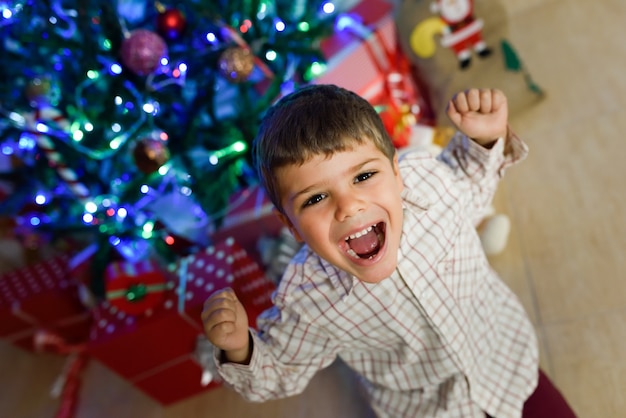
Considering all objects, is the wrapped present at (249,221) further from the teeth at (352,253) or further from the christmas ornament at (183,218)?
the teeth at (352,253)

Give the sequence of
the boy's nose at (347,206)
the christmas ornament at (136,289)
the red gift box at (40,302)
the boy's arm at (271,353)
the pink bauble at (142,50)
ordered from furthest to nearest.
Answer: the red gift box at (40,302), the christmas ornament at (136,289), the pink bauble at (142,50), the boy's arm at (271,353), the boy's nose at (347,206)

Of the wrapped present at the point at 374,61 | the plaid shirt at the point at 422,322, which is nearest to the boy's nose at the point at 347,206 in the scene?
the plaid shirt at the point at 422,322

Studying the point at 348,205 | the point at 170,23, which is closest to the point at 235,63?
the point at 170,23

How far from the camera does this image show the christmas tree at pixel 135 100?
4.02ft

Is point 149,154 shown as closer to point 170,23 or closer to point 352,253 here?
point 170,23

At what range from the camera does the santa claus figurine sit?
1581mm

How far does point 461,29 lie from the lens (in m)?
1.61

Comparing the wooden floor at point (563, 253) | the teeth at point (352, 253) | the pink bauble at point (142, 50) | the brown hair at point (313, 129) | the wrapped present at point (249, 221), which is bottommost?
the wooden floor at point (563, 253)

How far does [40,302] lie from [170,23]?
0.84 meters

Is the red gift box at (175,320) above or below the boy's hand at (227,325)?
below

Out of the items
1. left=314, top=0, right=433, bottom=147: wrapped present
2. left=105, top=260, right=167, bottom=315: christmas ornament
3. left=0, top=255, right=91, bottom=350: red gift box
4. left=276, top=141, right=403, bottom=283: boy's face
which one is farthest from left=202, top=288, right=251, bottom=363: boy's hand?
left=314, top=0, right=433, bottom=147: wrapped present

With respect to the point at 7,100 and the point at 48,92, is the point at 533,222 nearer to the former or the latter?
the point at 48,92

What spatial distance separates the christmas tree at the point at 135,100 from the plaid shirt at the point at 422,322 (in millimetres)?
596

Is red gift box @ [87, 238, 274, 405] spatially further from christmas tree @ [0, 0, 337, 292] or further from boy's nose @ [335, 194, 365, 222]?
boy's nose @ [335, 194, 365, 222]
